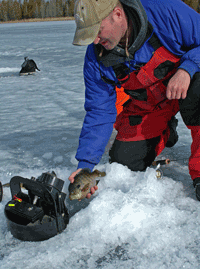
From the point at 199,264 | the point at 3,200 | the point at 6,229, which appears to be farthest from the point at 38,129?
the point at 199,264

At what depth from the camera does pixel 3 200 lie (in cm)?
169

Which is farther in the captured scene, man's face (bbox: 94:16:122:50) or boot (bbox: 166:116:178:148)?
boot (bbox: 166:116:178:148)

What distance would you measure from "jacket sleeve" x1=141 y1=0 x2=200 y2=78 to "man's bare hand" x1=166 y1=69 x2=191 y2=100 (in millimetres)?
39

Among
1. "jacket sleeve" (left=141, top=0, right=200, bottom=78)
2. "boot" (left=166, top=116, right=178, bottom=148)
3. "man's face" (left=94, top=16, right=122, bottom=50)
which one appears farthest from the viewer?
"boot" (left=166, top=116, right=178, bottom=148)

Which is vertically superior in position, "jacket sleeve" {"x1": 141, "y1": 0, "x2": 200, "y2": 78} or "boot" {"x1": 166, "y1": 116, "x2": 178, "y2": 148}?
"jacket sleeve" {"x1": 141, "y1": 0, "x2": 200, "y2": 78}

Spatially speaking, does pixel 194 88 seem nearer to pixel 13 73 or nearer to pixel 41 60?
pixel 13 73

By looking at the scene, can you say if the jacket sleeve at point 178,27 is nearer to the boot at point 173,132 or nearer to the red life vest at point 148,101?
the red life vest at point 148,101

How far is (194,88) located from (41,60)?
6.60m

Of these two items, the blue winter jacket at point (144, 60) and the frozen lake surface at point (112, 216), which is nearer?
the frozen lake surface at point (112, 216)

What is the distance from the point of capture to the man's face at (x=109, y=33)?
1.46 meters

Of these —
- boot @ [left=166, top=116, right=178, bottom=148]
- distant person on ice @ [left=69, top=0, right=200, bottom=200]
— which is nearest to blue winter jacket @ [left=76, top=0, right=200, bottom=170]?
distant person on ice @ [left=69, top=0, right=200, bottom=200]

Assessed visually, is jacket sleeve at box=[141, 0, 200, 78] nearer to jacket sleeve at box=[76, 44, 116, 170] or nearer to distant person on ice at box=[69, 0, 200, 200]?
distant person on ice at box=[69, 0, 200, 200]

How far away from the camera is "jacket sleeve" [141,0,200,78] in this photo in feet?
5.29

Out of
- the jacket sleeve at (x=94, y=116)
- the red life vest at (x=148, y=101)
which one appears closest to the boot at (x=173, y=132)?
Answer: the red life vest at (x=148, y=101)
